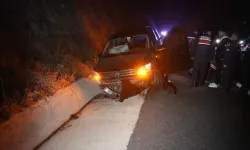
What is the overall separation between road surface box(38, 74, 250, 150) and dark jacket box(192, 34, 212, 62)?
130 cm

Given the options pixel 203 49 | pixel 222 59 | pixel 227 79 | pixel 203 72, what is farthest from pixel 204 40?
pixel 227 79

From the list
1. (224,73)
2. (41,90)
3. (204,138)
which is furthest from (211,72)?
(41,90)

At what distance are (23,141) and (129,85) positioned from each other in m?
3.63

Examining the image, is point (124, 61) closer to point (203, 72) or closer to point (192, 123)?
point (203, 72)

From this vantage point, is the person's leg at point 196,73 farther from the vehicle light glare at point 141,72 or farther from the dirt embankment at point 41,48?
the dirt embankment at point 41,48

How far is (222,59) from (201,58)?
29.0 inches

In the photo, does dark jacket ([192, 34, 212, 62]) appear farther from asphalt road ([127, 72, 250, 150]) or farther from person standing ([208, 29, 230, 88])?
asphalt road ([127, 72, 250, 150])

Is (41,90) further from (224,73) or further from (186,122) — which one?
(224,73)

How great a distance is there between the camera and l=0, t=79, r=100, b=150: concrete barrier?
5286 mm

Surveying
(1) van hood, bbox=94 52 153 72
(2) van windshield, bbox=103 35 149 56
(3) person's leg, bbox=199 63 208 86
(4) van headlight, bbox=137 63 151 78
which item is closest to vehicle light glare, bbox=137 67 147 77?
(4) van headlight, bbox=137 63 151 78

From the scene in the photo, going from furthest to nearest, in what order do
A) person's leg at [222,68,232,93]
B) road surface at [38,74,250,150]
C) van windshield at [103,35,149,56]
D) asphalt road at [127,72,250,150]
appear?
van windshield at [103,35,149,56]
person's leg at [222,68,232,93]
road surface at [38,74,250,150]
asphalt road at [127,72,250,150]

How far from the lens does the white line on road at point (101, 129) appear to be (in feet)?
18.6

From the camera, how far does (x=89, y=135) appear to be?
6.15 m

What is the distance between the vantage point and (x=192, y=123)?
235 inches
